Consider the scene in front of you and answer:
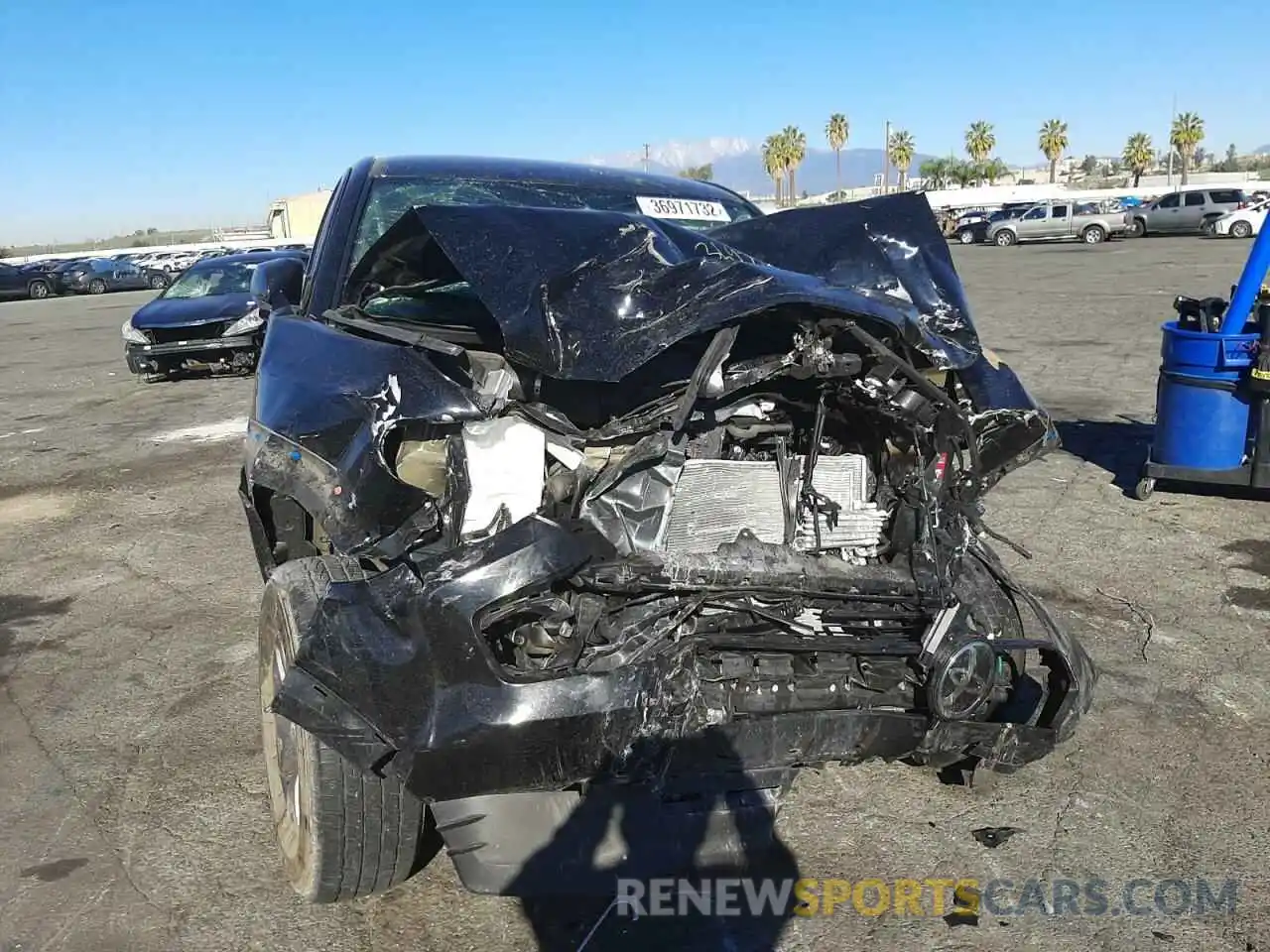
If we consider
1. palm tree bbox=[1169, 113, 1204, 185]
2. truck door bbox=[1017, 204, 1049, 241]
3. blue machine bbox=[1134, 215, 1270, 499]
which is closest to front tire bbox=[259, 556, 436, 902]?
blue machine bbox=[1134, 215, 1270, 499]

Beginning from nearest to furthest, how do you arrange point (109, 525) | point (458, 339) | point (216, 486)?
point (458, 339) < point (109, 525) < point (216, 486)

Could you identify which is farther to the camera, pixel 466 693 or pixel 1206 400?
pixel 1206 400

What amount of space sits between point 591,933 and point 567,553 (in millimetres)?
992

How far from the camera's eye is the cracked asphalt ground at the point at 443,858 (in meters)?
2.48

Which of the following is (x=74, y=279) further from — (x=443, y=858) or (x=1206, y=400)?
(x=443, y=858)

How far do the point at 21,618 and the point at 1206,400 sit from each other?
6277 millimetres

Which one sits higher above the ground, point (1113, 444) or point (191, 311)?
point (191, 311)

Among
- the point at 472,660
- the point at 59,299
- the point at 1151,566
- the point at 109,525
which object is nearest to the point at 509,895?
the point at 472,660

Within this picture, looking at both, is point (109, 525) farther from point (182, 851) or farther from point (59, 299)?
point (59, 299)

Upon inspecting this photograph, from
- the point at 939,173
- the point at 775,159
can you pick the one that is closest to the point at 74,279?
the point at 775,159

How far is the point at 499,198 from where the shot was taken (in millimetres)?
4250

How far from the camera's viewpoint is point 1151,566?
190 inches

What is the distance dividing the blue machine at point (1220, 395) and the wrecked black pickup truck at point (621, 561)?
10.7 feet

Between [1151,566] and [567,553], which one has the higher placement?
[567,553]
